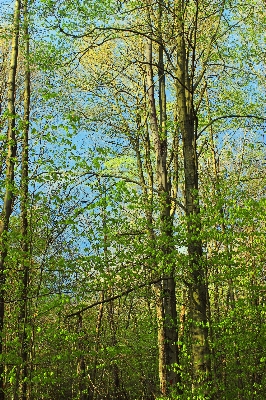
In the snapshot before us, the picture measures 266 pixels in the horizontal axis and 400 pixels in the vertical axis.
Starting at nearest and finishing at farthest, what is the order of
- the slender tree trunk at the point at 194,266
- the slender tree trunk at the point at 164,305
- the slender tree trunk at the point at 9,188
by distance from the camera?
the slender tree trunk at the point at 194,266 → the slender tree trunk at the point at 9,188 → the slender tree trunk at the point at 164,305

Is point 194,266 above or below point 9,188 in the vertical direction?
below

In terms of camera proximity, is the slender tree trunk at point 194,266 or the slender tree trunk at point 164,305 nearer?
the slender tree trunk at point 194,266

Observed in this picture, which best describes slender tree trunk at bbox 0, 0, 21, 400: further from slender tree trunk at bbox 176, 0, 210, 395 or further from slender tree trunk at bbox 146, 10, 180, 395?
slender tree trunk at bbox 176, 0, 210, 395

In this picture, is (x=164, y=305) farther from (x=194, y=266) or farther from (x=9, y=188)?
(x=9, y=188)

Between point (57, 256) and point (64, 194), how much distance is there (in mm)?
1157

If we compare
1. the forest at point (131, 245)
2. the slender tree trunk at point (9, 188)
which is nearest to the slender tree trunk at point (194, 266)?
the forest at point (131, 245)

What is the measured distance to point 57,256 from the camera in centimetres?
830

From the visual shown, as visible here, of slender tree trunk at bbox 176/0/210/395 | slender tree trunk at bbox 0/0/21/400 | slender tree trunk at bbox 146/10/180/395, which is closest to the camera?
slender tree trunk at bbox 176/0/210/395

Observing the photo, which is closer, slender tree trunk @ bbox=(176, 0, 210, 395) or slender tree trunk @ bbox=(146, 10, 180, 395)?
slender tree trunk @ bbox=(176, 0, 210, 395)

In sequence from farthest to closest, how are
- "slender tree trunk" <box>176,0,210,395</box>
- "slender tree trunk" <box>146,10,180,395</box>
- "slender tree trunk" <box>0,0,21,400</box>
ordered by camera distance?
"slender tree trunk" <box>146,10,180,395</box>
"slender tree trunk" <box>0,0,21,400</box>
"slender tree trunk" <box>176,0,210,395</box>

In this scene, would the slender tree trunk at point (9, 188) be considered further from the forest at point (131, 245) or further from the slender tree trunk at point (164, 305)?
the slender tree trunk at point (164, 305)

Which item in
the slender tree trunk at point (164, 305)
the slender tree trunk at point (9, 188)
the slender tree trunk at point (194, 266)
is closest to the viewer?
the slender tree trunk at point (194, 266)

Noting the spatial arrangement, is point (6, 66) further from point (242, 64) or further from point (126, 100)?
point (242, 64)

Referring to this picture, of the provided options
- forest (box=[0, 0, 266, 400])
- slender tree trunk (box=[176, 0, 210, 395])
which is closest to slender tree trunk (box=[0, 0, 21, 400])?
forest (box=[0, 0, 266, 400])
